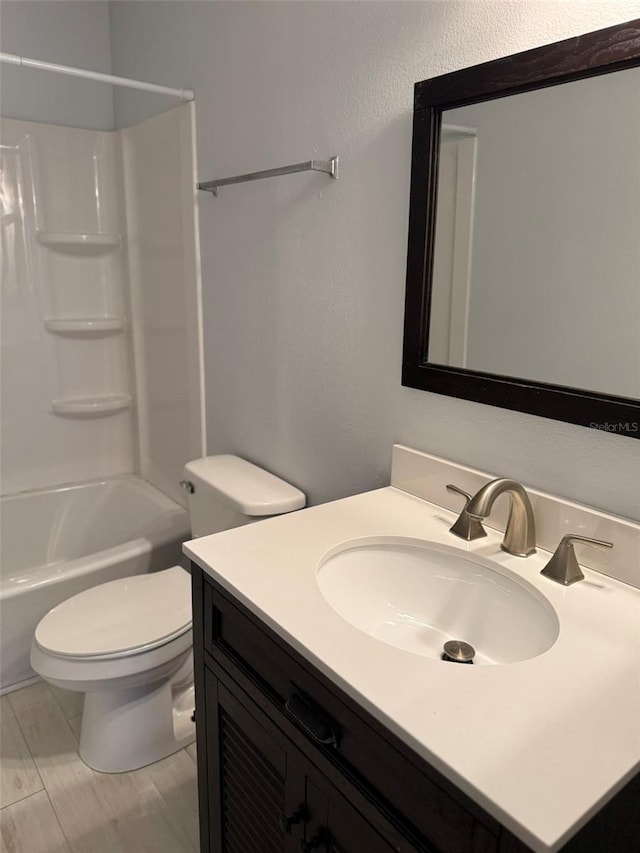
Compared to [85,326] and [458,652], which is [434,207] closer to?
[458,652]

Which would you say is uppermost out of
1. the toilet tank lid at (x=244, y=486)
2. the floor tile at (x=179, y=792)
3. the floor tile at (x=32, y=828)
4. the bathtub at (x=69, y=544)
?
the toilet tank lid at (x=244, y=486)

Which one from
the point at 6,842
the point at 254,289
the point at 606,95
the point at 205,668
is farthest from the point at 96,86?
the point at 6,842

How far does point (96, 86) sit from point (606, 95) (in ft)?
7.31

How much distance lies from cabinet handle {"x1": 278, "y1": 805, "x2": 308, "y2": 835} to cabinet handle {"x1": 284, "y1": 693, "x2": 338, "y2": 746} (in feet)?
0.49

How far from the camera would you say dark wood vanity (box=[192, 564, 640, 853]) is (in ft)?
2.46

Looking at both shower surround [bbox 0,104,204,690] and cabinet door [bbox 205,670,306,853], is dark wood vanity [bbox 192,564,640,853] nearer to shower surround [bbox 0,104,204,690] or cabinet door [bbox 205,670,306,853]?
cabinet door [bbox 205,670,306,853]

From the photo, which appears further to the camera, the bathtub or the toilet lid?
the bathtub

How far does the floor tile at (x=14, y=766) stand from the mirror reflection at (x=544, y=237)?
1589mm

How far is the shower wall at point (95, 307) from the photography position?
2.34 meters

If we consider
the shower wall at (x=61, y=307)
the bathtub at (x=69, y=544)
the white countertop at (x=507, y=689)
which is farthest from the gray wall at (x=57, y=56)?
the white countertop at (x=507, y=689)

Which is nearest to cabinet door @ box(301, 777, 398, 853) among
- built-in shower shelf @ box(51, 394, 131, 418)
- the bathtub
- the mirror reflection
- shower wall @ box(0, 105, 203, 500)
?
the mirror reflection

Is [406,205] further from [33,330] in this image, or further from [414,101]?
[33,330]

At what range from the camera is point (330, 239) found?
5.20 ft

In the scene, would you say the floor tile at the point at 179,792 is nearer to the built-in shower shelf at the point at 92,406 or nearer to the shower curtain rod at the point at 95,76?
the built-in shower shelf at the point at 92,406
